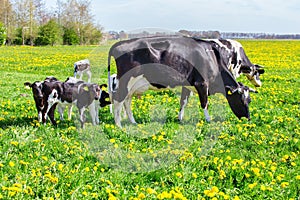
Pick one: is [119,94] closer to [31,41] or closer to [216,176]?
[216,176]

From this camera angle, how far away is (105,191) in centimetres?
532

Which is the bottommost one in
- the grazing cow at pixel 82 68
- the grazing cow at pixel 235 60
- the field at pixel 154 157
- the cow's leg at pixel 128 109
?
the field at pixel 154 157

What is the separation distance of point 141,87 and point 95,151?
8.82 feet

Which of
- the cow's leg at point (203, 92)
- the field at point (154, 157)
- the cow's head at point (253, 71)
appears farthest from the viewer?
the cow's head at point (253, 71)

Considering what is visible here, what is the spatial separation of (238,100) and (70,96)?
13.3 feet

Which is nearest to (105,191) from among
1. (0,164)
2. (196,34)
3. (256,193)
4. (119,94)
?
(0,164)

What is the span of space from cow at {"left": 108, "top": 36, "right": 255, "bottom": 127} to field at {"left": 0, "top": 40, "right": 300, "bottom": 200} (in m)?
0.53

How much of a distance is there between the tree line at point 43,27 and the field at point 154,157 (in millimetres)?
65166

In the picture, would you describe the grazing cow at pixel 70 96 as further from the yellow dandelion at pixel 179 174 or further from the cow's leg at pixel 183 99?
the yellow dandelion at pixel 179 174

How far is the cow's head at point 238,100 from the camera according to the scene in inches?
395

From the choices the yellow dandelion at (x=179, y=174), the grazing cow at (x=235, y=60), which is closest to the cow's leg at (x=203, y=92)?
the grazing cow at (x=235, y=60)

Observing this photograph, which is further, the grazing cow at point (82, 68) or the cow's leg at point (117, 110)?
the grazing cow at point (82, 68)

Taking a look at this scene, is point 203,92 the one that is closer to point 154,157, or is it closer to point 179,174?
point 154,157

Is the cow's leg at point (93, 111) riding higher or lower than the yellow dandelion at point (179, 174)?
higher
